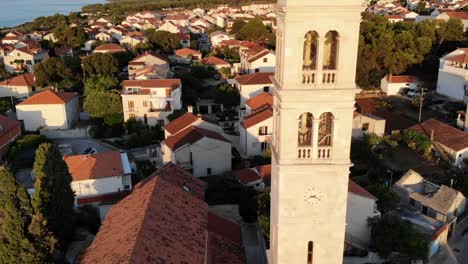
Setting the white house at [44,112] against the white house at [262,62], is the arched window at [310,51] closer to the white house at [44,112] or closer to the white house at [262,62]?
the white house at [44,112]

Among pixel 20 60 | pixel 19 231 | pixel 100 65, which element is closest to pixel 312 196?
pixel 19 231

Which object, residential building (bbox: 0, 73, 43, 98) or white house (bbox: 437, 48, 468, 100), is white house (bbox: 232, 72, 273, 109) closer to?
white house (bbox: 437, 48, 468, 100)

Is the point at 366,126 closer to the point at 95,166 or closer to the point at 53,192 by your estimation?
the point at 95,166

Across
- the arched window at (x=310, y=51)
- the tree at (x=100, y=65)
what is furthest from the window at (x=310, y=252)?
the tree at (x=100, y=65)

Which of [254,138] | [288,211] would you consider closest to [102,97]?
[254,138]

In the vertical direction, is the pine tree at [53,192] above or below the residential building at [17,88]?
above

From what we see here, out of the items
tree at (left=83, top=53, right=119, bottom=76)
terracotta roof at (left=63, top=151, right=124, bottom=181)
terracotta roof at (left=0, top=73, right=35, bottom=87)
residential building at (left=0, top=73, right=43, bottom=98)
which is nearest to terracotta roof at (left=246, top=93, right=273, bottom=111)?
terracotta roof at (left=63, top=151, right=124, bottom=181)

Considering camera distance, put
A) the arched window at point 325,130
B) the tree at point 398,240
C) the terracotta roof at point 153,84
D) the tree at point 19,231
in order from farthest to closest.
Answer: the terracotta roof at point 153,84, the tree at point 398,240, the tree at point 19,231, the arched window at point 325,130
